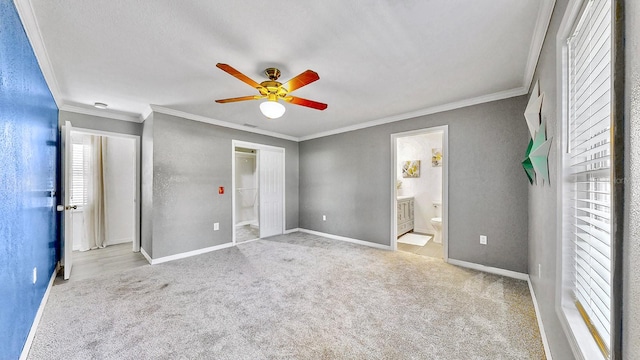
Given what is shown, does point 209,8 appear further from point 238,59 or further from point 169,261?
point 169,261

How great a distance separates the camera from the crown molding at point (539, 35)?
5.08 feet

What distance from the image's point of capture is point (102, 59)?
7.23ft

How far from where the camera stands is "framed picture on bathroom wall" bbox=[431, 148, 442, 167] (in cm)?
526

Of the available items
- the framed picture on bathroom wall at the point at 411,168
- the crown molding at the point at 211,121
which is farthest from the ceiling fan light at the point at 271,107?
the framed picture on bathroom wall at the point at 411,168

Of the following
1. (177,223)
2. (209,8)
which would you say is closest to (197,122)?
(177,223)

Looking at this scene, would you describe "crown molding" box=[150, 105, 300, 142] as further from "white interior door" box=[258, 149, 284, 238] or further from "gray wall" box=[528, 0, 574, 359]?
"gray wall" box=[528, 0, 574, 359]

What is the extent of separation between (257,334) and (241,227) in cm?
472

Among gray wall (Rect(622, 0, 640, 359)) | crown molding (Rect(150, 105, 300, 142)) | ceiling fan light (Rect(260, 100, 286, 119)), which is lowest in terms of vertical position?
gray wall (Rect(622, 0, 640, 359))

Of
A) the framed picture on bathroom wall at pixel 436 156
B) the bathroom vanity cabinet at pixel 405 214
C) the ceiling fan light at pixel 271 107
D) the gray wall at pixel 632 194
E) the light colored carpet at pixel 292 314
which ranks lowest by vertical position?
the light colored carpet at pixel 292 314

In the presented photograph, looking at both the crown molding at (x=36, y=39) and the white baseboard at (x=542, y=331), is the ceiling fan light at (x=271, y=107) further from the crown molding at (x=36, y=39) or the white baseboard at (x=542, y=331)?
the white baseboard at (x=542, y=331)

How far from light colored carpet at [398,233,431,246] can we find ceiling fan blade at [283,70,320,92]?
3.72 metres

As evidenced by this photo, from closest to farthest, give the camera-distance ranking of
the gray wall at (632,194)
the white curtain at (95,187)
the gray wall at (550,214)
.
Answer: the gray wall at (632,194) < the gray wall at (550,214) < the white curtain at (95,187)

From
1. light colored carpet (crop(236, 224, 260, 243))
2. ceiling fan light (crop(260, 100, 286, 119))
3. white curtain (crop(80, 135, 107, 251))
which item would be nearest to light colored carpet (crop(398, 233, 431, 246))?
light colored carpet (crop(236, 224, 260, 243))

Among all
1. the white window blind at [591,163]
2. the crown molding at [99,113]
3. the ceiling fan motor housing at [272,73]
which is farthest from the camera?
the crown molding at [99,113]
